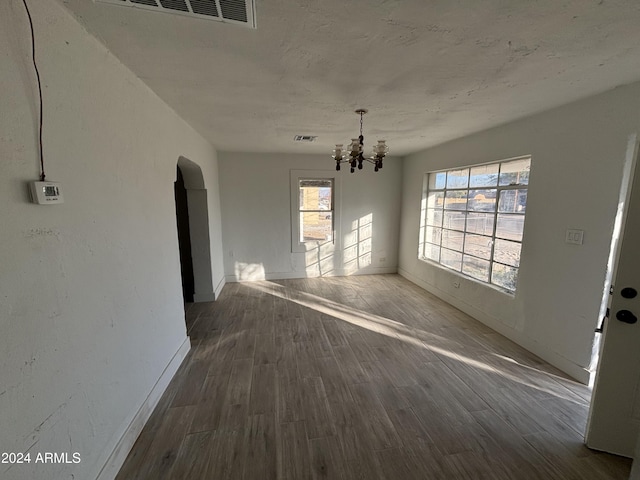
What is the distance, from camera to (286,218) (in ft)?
16.9

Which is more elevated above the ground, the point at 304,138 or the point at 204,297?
the point at 304,138

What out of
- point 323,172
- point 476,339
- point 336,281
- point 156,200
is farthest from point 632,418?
point 323,172

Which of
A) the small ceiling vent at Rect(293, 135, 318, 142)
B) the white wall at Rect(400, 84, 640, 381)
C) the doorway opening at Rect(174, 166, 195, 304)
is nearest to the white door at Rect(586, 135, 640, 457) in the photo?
the white wall at Rect(400, 84, 640, 381)

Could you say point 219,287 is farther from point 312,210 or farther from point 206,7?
point 206,7

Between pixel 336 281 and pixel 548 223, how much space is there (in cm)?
338

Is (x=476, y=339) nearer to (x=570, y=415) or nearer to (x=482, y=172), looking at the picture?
(x=570, y=415)

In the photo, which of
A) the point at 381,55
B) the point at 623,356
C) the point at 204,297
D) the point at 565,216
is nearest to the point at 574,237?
the point at 565,216

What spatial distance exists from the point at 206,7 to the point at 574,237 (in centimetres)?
314

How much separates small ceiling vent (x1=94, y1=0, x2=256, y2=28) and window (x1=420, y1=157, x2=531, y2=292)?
9.92 ft

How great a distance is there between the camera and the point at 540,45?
1486 millimetres

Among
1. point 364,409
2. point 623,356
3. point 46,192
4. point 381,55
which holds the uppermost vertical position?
point 381,55

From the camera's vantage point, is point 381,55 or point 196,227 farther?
point 196,227

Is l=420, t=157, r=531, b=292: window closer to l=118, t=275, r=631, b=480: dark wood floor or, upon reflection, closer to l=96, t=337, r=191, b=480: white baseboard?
l=118, t=275, r=631, b=480: dark wood floor

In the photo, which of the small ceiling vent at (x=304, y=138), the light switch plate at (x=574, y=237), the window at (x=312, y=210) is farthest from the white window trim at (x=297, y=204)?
the light switch plate at (x=574, y=237)
